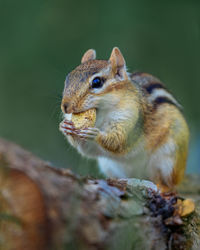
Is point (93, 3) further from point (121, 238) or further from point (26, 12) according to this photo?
point (121, 238)

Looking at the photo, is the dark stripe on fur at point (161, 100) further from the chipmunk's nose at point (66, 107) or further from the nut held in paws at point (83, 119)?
the chipmunk's nose at point (66, 107)

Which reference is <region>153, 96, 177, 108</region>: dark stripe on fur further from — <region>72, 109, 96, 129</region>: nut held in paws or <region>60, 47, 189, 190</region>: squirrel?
<region>72, 109, 96, 129</region>: nut held in paws

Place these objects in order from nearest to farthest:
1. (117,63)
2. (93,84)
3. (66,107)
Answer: (66,107) → (93,84) → (117,63)

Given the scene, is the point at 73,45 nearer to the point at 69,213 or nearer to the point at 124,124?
the point at 124,124

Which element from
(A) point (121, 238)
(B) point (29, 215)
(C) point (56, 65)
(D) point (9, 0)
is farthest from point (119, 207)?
(D) point (9, 0)

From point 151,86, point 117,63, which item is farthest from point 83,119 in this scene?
point 151,86

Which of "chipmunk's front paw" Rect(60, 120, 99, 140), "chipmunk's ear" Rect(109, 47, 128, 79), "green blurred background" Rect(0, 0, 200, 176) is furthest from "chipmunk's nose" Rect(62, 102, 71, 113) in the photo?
"green blurred background" Rect(0, 0, 200, 176)
